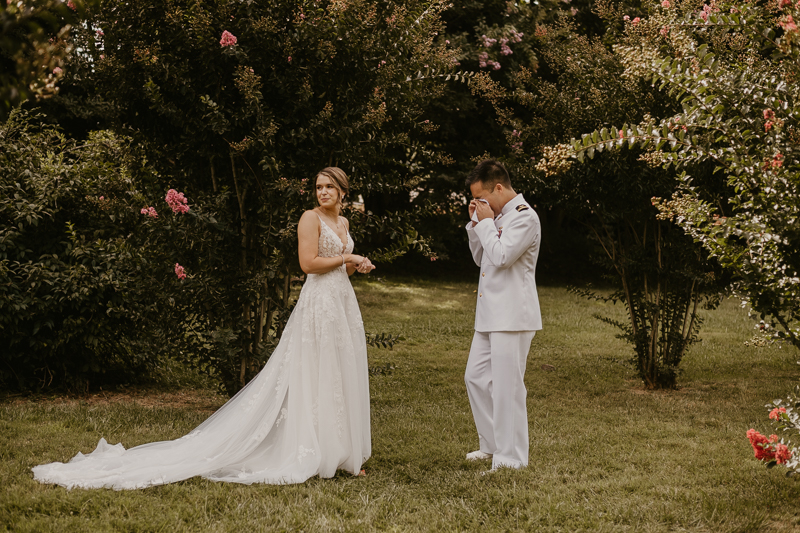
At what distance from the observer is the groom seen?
4.76 m

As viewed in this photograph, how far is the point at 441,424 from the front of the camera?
6.37 meters

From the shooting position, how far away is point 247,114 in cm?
562

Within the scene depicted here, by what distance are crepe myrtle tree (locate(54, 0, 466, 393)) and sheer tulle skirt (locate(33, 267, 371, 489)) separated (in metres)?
0.95

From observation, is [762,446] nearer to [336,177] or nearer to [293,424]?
[293,424]

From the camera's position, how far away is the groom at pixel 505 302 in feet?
15.6

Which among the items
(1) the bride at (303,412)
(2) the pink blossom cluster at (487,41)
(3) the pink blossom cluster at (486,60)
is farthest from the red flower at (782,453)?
(2) the pink blossom cluster at (487,41)

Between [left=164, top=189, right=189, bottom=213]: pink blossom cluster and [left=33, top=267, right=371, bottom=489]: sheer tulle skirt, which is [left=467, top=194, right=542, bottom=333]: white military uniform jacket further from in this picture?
[left=164, top=189, right=189, bottom=213]: pink blossom cluster

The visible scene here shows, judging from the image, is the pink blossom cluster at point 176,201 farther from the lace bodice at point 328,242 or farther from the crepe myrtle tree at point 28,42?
the crepe myrtle tree at point 28,42

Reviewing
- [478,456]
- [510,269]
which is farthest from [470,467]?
[510,269]

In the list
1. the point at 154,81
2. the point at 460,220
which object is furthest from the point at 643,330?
the point at 460,220

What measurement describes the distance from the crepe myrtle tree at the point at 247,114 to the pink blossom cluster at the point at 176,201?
0.28ft

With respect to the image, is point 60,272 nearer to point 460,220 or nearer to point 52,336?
point 52,336

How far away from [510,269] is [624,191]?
3001mm

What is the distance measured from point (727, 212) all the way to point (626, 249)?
4.01 ft
